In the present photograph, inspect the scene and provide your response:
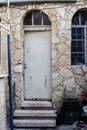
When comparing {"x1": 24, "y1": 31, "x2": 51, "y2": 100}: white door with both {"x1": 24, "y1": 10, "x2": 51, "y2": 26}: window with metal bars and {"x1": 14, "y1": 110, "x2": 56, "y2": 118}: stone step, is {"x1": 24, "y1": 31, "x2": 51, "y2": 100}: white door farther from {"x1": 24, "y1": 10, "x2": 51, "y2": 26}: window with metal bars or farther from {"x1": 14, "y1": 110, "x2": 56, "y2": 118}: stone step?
{"x1": 14, "y1": 110, "x2": 56, "y2": 118}: stone step

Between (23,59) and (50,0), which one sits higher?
(50,0)

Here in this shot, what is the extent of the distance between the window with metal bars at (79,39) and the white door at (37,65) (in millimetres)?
732

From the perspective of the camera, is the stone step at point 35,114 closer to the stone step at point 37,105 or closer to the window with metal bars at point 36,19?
the stone step at point 37,105

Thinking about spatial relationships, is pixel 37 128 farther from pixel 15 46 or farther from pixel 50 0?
pixel 50 0

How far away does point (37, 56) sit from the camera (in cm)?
914

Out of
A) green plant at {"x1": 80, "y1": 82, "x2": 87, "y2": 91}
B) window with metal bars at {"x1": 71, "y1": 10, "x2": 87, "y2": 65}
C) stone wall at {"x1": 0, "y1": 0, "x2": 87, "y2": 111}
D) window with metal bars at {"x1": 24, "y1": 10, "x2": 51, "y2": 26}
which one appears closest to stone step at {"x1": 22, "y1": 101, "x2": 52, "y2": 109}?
stone wall at {"x1": 0, "y1": 0, "x2": 87, "y2": 111}

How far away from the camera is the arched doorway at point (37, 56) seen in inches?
357

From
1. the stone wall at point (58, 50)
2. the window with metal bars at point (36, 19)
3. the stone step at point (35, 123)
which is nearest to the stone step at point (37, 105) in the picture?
the stone wall at point (58, 50)

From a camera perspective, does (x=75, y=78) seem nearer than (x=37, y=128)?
No

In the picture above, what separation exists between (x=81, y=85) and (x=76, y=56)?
0.87 m

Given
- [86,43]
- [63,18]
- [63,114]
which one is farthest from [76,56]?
[63,114]

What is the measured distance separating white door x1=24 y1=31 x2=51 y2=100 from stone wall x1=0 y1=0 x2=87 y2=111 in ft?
1.12

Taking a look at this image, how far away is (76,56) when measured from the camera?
905 centimetres

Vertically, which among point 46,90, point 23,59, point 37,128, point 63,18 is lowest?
point 37,128
